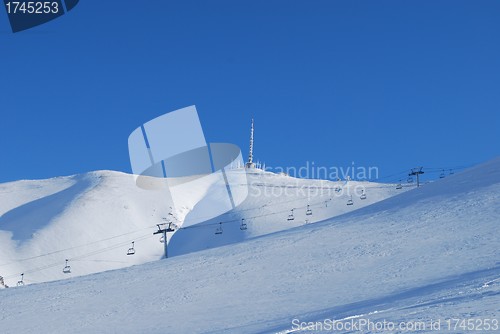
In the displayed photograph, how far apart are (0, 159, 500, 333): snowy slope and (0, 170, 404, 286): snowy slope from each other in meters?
41.0

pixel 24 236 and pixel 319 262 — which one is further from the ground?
pixel 24 236

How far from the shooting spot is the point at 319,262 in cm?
2448

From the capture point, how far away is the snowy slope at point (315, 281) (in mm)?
15711

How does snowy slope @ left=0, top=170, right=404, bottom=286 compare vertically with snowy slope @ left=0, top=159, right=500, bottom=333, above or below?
above

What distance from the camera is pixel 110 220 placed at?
90812 mm

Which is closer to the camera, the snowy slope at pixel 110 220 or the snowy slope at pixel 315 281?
the snowy slope at pixel 315 281

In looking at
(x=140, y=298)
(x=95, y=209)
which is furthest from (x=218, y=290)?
(x=95, y=209)

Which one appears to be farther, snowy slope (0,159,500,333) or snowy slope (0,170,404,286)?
snowy slope (0,170,404,286)

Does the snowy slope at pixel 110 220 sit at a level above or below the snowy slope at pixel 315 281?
above

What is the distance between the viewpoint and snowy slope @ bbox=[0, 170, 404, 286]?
74875 millimetres

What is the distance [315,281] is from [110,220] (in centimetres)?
7256

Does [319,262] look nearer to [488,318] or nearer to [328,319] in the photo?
[328,319]

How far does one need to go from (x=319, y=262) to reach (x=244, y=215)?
56211mm

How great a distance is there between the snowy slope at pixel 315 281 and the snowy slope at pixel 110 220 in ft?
135
